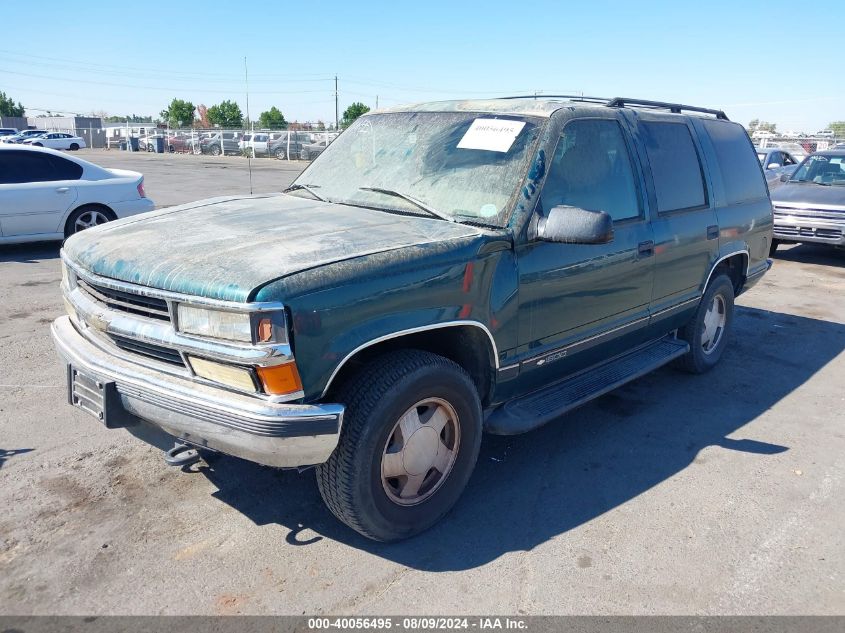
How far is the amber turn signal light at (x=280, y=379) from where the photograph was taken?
2625mm

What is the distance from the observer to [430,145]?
3951mm

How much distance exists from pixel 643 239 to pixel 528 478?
5.34 feet

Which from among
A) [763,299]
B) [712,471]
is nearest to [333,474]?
[712,471]

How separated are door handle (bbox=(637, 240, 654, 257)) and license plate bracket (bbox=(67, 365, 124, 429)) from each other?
118 inches

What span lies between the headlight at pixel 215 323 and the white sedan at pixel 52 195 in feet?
25.6

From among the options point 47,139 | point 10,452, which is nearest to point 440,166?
point 10,452

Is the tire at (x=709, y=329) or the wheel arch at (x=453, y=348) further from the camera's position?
the tire at (x=709, y=329)

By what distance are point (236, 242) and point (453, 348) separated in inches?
45.0

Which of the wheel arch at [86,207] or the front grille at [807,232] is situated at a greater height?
the wheel arch at [86,207]

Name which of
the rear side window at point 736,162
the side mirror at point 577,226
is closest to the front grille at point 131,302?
the side mirror at point 577,226

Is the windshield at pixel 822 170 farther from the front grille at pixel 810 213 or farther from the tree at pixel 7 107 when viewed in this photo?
the tree at pixel 7 107

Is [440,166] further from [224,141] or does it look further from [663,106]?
[224,141]

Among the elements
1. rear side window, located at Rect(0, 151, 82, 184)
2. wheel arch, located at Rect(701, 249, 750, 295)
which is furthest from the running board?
rear side window, located at Rect(0, 151, 82, 184)

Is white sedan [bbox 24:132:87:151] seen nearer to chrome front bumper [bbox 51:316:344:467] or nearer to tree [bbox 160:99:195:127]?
tree [bbox 160:99:195:127]
